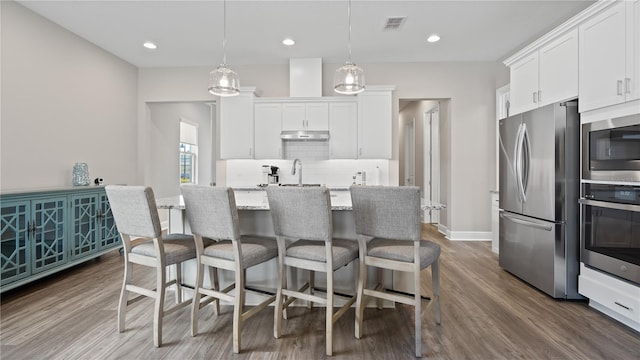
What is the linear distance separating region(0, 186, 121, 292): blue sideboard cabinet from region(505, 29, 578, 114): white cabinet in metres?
4.89

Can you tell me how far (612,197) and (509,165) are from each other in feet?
3.37

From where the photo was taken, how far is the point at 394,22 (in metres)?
3.80

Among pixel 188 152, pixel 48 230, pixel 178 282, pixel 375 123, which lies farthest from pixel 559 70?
pixel 188 152

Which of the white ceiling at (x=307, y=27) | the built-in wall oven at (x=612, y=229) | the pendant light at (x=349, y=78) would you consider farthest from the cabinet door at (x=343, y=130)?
the built-in wall oven at (x=612, y=229)

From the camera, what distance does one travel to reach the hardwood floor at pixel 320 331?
6.57 feet

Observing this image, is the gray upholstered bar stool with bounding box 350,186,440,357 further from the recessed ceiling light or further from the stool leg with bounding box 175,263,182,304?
the recessed ceiling light

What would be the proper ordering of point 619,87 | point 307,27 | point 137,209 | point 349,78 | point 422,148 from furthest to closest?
point 422,148 < point 307,27 < point 349,78 < point 619,87 < point 137,209

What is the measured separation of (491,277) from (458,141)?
2440 millimetres

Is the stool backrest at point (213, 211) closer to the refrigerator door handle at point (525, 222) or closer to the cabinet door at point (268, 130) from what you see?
the refrigerator door handle at point (525, 222)

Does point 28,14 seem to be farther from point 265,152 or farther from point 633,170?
point 633,170

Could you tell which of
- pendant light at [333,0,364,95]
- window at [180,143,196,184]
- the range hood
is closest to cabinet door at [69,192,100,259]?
the range hood

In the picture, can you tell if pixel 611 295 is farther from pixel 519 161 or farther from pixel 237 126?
pixel 237 126

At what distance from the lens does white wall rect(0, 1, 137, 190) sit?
10.8ft

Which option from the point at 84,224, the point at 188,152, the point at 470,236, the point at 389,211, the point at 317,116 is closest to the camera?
the point at 389,211
